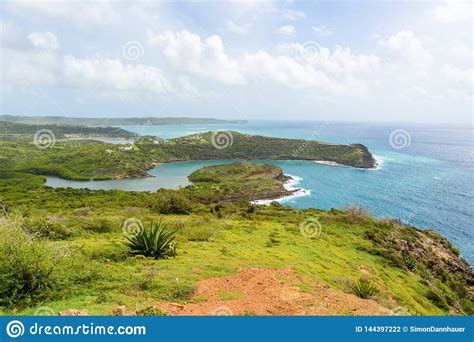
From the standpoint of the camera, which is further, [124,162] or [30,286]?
[124,162]

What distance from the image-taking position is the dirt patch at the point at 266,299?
9602 mm

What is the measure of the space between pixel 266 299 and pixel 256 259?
6.00 meters

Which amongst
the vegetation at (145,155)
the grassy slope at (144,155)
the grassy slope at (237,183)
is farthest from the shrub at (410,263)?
the grassy slope at (144,155)

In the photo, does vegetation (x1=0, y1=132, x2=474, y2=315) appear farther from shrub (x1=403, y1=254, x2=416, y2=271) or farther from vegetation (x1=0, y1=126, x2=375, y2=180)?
vegetation (x1=0, y1=126, x2=375, y2=180)

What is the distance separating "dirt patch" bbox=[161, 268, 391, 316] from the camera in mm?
9602

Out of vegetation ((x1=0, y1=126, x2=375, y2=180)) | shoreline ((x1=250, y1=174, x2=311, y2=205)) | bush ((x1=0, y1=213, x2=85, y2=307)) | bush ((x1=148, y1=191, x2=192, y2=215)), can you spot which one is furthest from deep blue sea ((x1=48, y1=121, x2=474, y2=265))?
bush ((x1=0, y1=213, x2=85, y2=307))

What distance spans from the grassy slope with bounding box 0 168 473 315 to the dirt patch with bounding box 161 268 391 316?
0.72 meters

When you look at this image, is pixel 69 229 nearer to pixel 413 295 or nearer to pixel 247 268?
pixel 247 268

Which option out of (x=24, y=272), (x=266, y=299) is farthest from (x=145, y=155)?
(x=266, y=299)

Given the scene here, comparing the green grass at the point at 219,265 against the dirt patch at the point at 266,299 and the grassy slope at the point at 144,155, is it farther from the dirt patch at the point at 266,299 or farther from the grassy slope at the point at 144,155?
the grassy slope at the point at 144,155

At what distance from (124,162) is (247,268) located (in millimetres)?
104881

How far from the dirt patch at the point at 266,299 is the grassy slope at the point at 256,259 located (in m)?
0.72

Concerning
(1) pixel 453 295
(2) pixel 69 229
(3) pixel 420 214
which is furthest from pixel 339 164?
(2) pixel 69 229

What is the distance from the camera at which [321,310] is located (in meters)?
9.99
